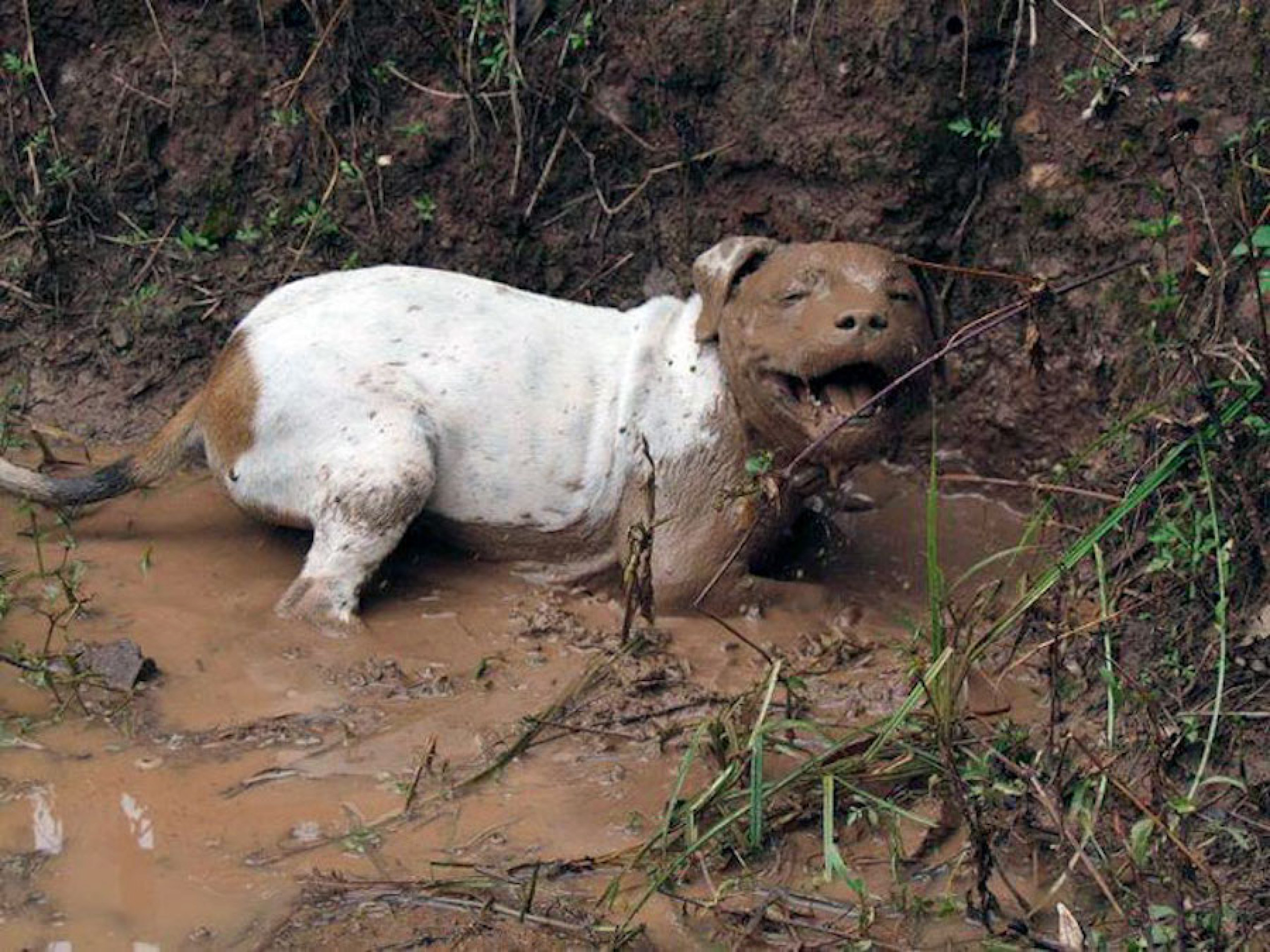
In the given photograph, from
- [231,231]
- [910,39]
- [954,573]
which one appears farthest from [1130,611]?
[231,231]

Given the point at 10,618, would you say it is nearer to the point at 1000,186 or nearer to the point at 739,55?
the point at 739,55

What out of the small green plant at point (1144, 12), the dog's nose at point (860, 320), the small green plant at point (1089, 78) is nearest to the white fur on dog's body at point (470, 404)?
the dog's nose at point (860, 320)

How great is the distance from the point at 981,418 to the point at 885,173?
2.83ft

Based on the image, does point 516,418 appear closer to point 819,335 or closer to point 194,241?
point 819,335

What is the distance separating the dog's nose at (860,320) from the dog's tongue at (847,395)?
0.24 metres

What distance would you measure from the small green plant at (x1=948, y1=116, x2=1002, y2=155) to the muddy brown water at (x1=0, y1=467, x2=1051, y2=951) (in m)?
1.20

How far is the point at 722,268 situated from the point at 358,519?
1229 millimetres

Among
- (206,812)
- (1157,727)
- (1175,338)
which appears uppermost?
(1175,338)

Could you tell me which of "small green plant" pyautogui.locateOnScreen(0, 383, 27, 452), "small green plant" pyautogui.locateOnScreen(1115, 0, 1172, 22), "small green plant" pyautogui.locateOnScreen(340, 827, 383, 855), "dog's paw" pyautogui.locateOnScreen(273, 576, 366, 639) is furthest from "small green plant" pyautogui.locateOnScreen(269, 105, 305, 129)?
"small green plant" pyautogui.locateOnScreen(340, 827, 383, 855)

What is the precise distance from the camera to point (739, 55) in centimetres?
626

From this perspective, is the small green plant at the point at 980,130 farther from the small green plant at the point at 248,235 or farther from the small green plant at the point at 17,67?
the small green plant at the point at 17,67

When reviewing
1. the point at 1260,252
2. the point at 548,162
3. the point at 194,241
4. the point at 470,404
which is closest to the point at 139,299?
the point at 194,241

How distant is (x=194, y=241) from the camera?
21.6 ft

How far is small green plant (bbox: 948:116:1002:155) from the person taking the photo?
605 cm
